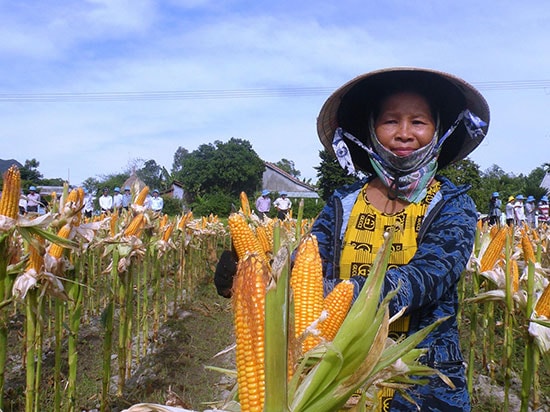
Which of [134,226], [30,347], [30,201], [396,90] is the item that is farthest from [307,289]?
[30,201]

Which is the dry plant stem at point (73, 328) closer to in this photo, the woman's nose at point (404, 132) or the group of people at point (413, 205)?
the group of people at point (413, 205)

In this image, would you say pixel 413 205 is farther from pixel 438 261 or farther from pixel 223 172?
pixel 223 172

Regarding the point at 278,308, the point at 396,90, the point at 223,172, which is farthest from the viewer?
the point at 223,172

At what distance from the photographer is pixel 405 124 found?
185cm

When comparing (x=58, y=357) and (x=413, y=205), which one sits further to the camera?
(x=58, y=357)

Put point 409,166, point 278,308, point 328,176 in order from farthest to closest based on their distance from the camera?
point 328,176, point 409,166, point 278,308

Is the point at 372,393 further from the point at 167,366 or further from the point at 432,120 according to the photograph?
the point at 167,366

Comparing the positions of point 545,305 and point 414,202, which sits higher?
point 414,202

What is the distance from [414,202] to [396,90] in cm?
42

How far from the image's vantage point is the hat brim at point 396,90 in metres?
1.91

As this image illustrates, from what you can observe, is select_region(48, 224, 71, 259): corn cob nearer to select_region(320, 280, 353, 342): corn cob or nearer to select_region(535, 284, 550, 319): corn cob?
select_region(320, 280, 353, 342): corn cob

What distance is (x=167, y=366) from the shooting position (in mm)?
5625

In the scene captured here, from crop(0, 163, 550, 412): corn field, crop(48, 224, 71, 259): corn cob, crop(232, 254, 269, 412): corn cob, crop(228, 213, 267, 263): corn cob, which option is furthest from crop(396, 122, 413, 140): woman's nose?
crop(48, 224, 71, 259): corn cob

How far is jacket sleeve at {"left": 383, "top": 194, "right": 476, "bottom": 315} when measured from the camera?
142 centimetres
